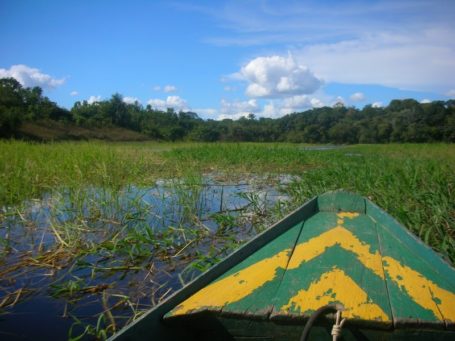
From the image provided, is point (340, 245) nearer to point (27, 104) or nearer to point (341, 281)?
point (341, 281)

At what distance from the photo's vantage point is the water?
6.86 feet

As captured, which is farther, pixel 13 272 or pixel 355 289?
pixel 13 272

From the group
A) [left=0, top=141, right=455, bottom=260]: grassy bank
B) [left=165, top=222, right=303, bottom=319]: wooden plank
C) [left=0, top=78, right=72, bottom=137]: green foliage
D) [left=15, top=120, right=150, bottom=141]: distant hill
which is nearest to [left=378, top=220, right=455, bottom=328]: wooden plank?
[left=165, top=222, right=303, bottom=319]: wooden plank

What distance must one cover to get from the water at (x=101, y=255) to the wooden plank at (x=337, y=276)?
975 mm

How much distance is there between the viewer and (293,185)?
4.93 m

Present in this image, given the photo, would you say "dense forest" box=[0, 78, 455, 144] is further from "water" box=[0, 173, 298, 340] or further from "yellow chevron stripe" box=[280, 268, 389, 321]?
"yellow chevron stripe" box=[280, 268, 389, 321]

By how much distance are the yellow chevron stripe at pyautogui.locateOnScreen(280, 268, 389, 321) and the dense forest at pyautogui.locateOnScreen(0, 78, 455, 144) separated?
20097mm

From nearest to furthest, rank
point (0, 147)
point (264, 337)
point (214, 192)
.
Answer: point (264, 337) → point (214, 192) → point (0, 147)

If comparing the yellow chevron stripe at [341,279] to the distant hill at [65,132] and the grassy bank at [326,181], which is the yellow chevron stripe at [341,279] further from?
the distant hill at [65,132]

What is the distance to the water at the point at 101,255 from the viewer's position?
2092 millimetres

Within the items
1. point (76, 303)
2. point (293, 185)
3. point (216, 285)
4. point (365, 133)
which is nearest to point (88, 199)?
point (76, 303)

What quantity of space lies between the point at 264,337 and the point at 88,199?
10.8ft

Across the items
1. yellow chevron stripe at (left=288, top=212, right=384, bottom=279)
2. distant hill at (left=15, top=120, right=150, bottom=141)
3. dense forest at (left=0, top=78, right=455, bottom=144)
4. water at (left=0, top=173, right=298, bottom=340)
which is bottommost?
water at (left=0, top=173, right=298, bottom=340)

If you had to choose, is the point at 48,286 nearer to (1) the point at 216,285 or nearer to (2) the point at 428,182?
(1) the point at 216,285
